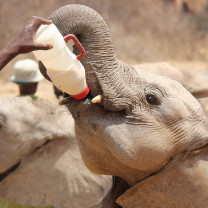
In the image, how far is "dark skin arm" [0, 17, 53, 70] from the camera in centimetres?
115

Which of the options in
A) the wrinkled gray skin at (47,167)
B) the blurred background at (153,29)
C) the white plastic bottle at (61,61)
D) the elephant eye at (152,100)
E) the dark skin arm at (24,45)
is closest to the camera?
the dark skin arm at (24,45)

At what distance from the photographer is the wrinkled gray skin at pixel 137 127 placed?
1641 mm

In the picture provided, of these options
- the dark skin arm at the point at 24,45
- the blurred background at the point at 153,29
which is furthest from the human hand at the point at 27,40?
the blurred background at the point at 153,29

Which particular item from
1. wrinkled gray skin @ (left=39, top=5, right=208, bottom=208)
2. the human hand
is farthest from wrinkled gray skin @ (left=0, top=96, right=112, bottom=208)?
the human hand

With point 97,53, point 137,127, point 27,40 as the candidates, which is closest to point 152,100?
point 137,127

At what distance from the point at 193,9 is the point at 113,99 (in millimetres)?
12234

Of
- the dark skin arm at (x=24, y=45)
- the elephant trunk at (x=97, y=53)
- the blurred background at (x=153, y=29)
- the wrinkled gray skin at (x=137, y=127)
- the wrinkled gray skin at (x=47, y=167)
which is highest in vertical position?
the dark skin arm at (x=24, y=45)

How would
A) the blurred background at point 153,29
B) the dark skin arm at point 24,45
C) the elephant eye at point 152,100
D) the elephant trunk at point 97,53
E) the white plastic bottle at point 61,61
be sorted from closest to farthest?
the dark skin arm at point 24,45 < the white plastic bottle at point 61,61 < the elephant trunk at point 97,53 < the elephant eye at point 152,100 < the blurred background at point 153,29

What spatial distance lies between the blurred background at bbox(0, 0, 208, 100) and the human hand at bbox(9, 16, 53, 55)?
8.31m

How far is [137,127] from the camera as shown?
66.2 inches

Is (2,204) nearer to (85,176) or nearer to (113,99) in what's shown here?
(85,176)

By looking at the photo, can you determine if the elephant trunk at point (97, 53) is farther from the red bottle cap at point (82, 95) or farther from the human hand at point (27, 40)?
the human hand at point (27, 40)

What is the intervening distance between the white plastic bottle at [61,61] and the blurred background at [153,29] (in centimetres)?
807

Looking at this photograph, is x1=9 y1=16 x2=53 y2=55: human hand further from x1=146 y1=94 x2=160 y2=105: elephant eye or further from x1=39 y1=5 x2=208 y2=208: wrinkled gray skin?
x1=146 y1=94 x2=160 y2=105: elephant eye
